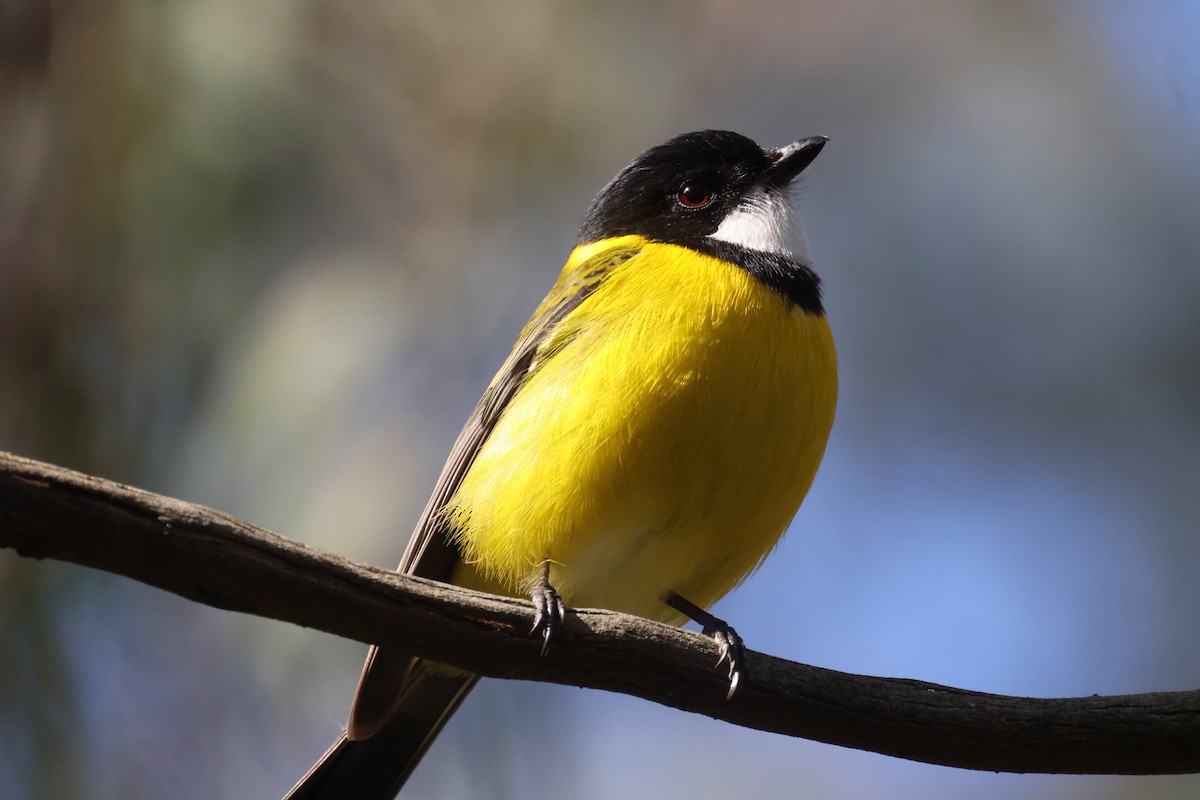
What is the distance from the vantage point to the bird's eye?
419cm

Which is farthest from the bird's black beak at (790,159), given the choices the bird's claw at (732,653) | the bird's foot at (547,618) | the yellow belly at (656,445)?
the bird's foot at (547,618)

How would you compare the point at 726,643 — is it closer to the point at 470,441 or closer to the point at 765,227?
the point at 470,441

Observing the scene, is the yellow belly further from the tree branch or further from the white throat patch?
the tree branch

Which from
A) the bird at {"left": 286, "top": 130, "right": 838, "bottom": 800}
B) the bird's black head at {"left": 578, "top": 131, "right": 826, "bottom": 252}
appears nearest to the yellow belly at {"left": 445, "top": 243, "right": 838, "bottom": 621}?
the bird at {"left": 286, "top": 130, "right": 838, "bottom": 800}

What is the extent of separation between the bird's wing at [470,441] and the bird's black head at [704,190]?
0.87ft

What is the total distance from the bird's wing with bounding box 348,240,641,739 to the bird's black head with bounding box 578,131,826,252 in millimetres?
265

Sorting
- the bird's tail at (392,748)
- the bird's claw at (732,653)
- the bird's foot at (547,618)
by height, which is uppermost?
the bird's claw at (732,653)

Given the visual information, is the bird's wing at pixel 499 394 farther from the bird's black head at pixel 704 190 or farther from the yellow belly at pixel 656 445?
the bird's black head at pixel 704 190

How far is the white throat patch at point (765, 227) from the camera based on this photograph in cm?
393

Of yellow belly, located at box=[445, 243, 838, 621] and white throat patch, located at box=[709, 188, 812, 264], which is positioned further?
white throat patch, located at box=[709, 188, 812, 264]

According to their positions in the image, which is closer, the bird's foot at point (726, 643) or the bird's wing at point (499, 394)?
the bird's foot at point (726, 643)

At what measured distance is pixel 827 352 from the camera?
3.59m

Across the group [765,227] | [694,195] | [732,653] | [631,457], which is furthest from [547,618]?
[694,195]

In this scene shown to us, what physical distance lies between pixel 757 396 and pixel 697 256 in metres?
0.62
